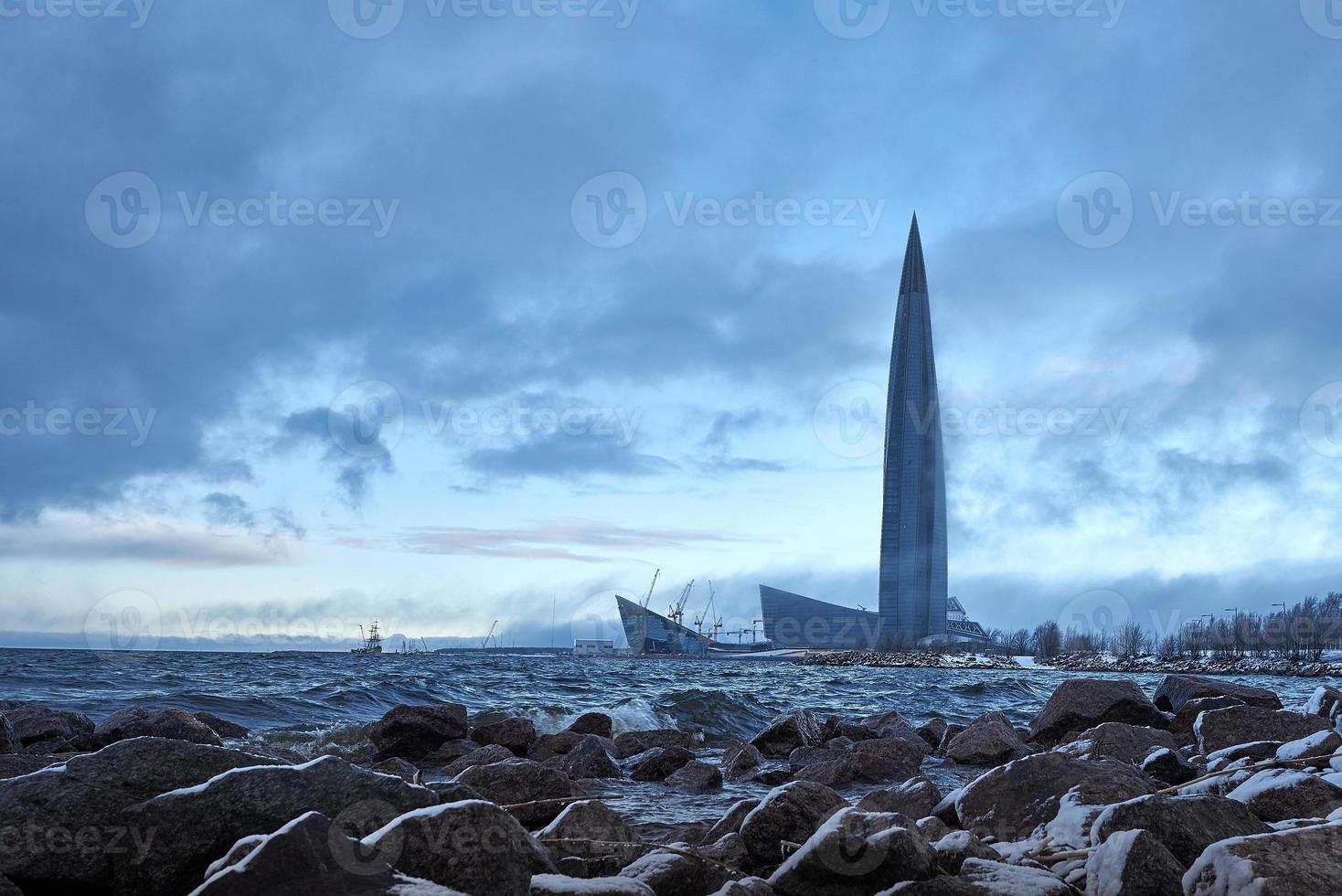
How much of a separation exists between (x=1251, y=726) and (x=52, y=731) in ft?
63.6

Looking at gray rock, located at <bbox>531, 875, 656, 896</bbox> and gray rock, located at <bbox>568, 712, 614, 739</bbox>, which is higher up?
gray rock, located at <bbox>531, 875, 656, 896</bbox>

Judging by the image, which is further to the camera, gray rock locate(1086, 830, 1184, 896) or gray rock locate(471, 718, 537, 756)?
gray rock locate(471, 718, 537, 756)

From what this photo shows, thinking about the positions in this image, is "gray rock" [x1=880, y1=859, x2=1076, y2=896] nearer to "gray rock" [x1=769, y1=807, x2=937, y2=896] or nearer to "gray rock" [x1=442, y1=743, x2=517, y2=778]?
"gray rock" [x1=769, y1=807, x2=937, y2=896]

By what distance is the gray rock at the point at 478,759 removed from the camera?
46.9ft

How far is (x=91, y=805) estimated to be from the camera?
601 centimetres

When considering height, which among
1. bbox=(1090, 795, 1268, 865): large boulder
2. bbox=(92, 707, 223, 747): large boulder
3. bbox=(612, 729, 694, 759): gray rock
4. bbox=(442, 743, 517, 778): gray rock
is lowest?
bbox=(612, 729, 694, 759): gray rock

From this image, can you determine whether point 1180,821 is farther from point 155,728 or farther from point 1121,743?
point 155,728

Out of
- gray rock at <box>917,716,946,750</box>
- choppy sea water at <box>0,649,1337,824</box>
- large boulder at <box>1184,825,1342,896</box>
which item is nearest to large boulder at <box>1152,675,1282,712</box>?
gray rock at <box>917,716,946,750</box>

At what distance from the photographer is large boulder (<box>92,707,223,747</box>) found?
49.1 feet

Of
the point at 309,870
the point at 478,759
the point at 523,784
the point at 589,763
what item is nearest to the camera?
the point at 309,870

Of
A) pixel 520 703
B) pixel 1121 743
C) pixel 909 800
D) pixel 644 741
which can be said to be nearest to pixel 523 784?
pixel 909 800

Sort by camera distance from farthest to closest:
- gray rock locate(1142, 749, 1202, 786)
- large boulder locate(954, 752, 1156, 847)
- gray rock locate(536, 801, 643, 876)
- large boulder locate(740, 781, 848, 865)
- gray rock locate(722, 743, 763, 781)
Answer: gray rock locate(722, 743, 763, 781) < gray rock locate(1142, 749, 1202, 786) < large boulder locate(954, 752, 1156, 847) < large boulder locate(740, 781, 848, 865) < gray rock locate(536, 801, 643, 876)

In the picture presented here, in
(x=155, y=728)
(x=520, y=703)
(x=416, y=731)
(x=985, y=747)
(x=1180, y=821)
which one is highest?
(x=1180, y=821)

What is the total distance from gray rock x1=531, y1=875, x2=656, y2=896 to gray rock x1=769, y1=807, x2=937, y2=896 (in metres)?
1.19
